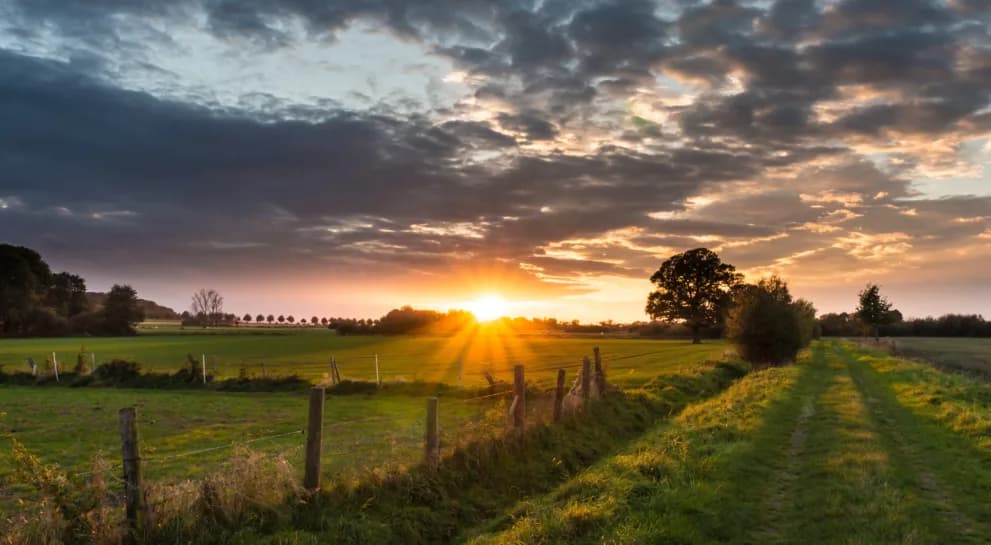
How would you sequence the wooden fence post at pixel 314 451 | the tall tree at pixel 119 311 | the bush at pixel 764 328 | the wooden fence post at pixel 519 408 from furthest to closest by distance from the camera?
the tall tree at pixel 119 311, the bush at pixel 764 328, the wooden fence post at pixel 519 408, the wooden fence post at pixel 314 451

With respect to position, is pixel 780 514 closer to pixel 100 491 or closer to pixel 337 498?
pixel 337 498

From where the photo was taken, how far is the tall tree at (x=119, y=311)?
449ft

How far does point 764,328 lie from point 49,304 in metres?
146

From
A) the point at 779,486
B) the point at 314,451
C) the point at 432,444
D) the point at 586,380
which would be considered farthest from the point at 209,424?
the point at 779,486

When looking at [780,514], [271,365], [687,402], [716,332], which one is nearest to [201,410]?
[687,402]

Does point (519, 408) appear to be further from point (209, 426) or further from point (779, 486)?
point (209, 426)

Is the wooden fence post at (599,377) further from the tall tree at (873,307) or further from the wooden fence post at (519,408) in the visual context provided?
the tall tree at (873,307)

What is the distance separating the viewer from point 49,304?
138m

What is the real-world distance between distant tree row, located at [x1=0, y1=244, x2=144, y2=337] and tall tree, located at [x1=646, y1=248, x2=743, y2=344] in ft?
359

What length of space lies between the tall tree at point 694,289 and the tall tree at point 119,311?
108 metres

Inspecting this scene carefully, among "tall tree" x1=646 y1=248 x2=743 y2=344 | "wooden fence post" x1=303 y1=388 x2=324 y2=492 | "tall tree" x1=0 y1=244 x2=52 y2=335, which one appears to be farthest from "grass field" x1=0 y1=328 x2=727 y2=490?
"tall tree" x1=0 y1=244 x2=52 y2=335

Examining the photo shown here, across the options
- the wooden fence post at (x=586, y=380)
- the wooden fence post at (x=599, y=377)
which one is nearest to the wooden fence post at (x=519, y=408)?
the wooden fence post at (x=586, y=380)

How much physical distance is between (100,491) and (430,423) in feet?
18.5

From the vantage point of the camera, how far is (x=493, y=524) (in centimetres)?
1062
